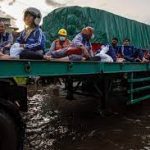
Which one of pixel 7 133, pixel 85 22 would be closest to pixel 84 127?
pixel 7 133

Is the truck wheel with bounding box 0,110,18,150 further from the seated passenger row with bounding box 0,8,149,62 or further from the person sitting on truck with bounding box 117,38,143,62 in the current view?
the person sitting on truck with bounding box 117,38,143,62

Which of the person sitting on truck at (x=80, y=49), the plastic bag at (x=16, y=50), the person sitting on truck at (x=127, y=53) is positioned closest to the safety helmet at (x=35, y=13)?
the plastic bag at (x=16, y=50)

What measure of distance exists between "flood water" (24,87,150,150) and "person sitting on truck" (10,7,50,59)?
1.76m

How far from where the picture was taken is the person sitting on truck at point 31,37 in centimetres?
571

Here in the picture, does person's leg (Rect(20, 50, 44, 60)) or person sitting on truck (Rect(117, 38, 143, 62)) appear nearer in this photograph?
person's leg (Rect(20, 50, 44, 60))

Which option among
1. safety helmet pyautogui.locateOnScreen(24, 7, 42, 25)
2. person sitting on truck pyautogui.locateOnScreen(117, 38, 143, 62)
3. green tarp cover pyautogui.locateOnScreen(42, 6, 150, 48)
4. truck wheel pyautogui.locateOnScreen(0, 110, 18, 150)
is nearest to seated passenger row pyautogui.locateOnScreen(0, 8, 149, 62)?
safety helmet pyautogui.locateOnScreen(24, 7, 42, 25)

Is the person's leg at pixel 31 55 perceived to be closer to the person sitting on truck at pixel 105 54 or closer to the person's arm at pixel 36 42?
the person's arm at pixel 36 42

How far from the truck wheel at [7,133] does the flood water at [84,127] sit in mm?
2080

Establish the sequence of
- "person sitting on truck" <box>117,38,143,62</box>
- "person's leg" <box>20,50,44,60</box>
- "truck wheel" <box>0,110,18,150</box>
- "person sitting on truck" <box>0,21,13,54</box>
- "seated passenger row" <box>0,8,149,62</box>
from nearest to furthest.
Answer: "truck wheel" <box>0,110,18,150</box>
"person's leg" <box>20,50,44,60</box>
"seated passenger row" <box>0,8,149,62</box>
"person sitting on truck" <box>0,21,13,54</box>
"person sitting on truck" <box>117,38,143,62</box>

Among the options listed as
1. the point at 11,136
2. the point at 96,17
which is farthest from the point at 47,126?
the point at 96,17

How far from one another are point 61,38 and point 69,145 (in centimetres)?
397

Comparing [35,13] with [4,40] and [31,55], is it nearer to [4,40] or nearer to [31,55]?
[31,55]

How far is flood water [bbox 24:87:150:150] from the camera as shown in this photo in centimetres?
650

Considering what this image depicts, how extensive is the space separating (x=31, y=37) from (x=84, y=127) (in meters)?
2.88
